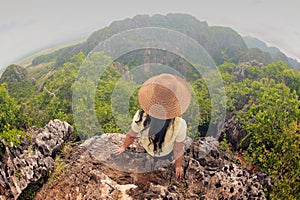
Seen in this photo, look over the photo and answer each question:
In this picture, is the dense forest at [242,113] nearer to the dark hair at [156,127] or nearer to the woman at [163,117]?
the woman at [163,117]

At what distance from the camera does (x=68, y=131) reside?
27.3ft

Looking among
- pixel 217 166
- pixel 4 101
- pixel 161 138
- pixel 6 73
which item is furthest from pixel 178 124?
pixel 6 73

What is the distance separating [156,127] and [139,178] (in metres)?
1.42

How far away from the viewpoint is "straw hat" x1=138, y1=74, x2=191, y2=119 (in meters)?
4.88

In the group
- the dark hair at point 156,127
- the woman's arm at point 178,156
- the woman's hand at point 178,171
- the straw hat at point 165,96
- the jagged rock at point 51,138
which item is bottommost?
the woman's hand at point 178,171

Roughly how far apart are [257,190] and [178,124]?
289 centimetres

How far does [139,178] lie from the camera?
6383 mm

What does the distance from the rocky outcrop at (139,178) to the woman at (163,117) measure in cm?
32

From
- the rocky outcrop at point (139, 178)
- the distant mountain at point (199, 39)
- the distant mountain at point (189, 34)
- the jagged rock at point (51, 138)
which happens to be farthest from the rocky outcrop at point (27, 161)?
the distant mountain at point (189, 34)

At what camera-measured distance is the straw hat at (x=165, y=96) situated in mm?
4883

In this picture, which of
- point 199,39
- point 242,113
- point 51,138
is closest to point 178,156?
point 51,138

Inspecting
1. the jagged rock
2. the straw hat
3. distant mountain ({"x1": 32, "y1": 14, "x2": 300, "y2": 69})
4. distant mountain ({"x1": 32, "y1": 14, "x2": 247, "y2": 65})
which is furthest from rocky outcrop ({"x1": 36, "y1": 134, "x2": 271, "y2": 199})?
distant mountain ({"x1": 32, "y1": 14, "x2": 247, "y2": 65})

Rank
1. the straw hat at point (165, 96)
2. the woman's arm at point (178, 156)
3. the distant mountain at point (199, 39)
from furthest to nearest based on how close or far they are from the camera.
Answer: the distant mountain at point (199, 39), the woman's arm at point (178, 156), the straw hat at point (165, 96)

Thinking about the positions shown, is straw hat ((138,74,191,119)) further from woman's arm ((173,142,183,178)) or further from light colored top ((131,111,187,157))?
woman's arm ((173,142,183,178))
